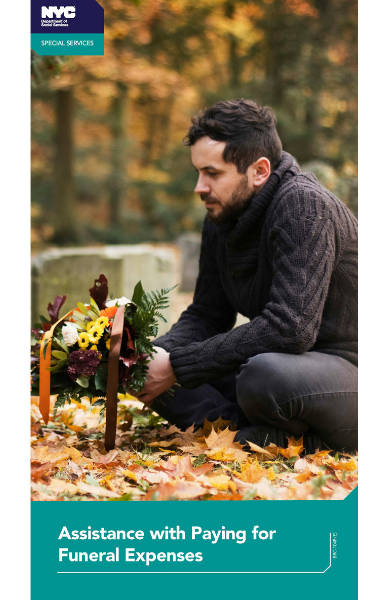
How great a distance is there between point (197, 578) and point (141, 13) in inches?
355

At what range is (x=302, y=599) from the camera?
194 centimetres

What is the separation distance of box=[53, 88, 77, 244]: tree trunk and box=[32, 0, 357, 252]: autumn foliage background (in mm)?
25

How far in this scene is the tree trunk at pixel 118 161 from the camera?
1581 centimetres

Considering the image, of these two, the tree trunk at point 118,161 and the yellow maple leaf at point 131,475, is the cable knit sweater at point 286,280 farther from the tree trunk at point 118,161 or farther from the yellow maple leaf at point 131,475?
the tree trunk at point 118,161

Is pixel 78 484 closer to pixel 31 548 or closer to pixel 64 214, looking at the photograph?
pixel 31 548

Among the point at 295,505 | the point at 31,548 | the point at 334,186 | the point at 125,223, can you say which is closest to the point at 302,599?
the point at 295,505

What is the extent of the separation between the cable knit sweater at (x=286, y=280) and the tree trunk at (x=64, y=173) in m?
10.7

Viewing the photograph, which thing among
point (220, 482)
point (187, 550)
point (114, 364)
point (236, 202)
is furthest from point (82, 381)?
point (236, 202)

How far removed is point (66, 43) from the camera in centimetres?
229

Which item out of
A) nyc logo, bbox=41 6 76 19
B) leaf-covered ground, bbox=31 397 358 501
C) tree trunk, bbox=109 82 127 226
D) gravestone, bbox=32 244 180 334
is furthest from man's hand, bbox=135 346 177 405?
tree trunk, bbox=109 82 127 226

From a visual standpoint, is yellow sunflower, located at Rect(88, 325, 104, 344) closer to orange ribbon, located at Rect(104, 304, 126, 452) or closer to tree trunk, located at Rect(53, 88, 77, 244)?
orange ribbon, located at Rect(104, 304, 126, 452)

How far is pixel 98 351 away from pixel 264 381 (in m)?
0.70

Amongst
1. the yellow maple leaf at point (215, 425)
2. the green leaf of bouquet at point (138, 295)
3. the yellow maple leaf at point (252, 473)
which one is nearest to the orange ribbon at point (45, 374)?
the green leaf of bouquet at point (138, 295)

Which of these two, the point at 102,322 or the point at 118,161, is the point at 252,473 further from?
the point at 118,161
